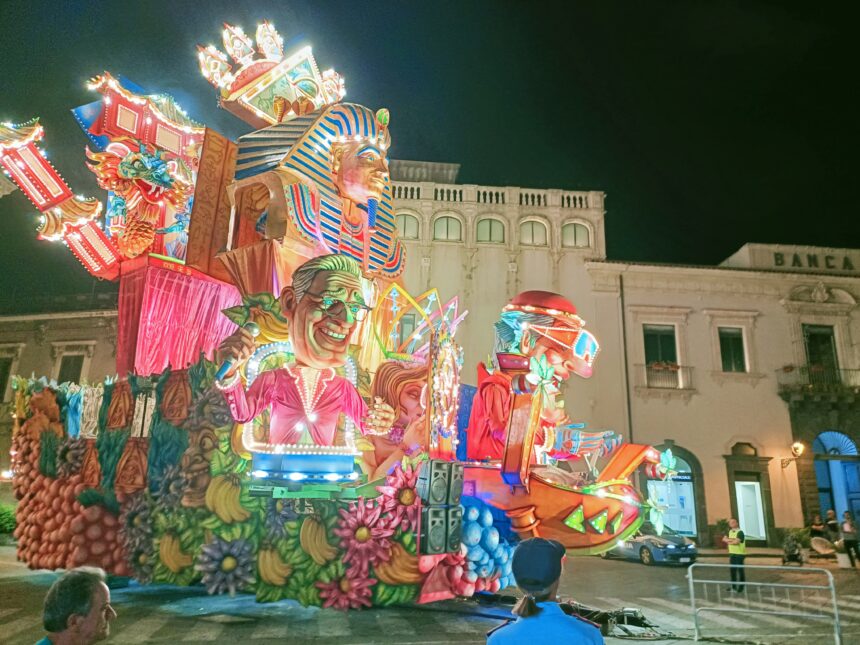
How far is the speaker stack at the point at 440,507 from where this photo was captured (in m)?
7.98

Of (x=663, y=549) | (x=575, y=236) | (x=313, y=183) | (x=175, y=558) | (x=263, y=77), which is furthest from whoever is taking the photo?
(x=575, y=236)

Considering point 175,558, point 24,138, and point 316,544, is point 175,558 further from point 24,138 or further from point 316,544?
point 24,138

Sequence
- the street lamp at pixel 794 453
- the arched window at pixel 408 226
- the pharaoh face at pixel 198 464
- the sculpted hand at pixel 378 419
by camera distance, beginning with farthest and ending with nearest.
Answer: the arched window at pixel 408 226, the street lamp at pixel 794 453, the sculpted hand at pixel 378 419, the pharaoh face at pixel 198 464

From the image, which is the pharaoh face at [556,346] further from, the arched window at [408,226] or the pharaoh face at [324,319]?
the arched window at [408,226]

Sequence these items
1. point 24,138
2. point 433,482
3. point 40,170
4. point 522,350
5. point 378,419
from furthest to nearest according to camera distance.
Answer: point 40,170 → point 24,138 → point 522,350 → point 378,419 → point 433,482

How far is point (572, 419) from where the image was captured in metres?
22.2

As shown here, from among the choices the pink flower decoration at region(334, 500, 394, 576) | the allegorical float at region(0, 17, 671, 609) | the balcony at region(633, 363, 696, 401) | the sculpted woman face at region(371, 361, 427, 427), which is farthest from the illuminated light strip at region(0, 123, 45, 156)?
the balcony at region(633, 363, 696, 401)

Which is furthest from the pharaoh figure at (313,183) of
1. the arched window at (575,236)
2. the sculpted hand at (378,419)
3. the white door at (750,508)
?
the white door at (750,508)

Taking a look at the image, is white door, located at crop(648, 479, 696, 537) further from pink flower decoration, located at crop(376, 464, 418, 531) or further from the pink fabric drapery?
the pink fabric drapery

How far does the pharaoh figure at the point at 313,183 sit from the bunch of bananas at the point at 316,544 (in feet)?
13.1

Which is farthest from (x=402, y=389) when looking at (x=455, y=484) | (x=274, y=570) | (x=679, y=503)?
Result: (x=679, y=503)

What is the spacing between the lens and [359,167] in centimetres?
1059

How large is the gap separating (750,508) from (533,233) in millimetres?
13596

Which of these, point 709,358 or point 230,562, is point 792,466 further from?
point 230,562
